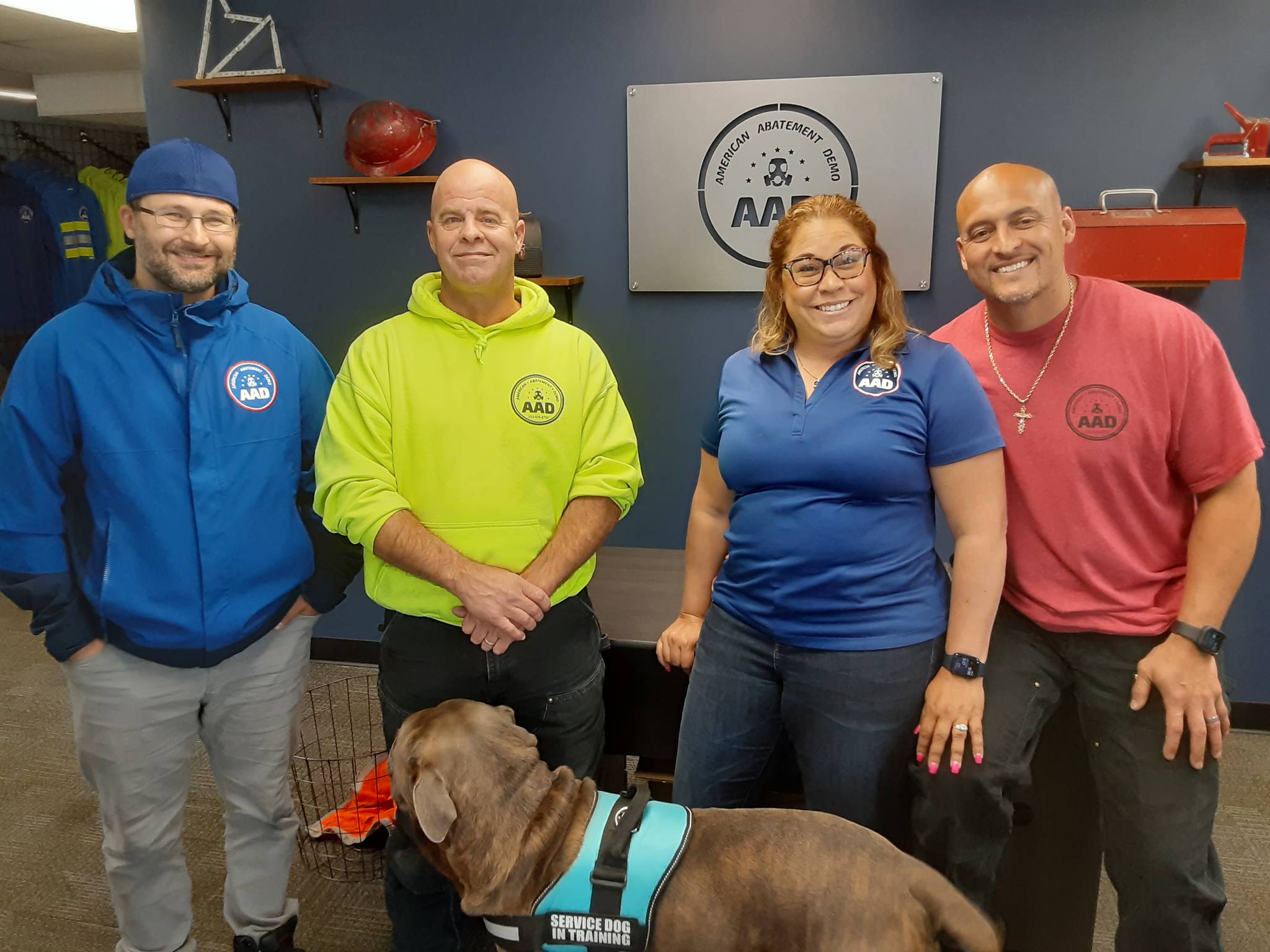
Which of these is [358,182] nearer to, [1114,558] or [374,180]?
[374,180]

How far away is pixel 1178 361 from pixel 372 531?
1.44 metres

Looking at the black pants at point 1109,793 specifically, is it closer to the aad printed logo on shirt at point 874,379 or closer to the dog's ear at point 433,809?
the aad printed logo on shirt at point 874,379

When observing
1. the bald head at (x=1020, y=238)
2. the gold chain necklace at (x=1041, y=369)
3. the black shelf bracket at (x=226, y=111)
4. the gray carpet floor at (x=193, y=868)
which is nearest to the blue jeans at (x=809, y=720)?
the gold chain necklace at (x=1041, y=369)

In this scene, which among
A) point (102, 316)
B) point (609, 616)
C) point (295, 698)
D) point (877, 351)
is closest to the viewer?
point (877, 351)

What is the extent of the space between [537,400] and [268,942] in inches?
54.5

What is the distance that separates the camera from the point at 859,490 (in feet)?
4.89

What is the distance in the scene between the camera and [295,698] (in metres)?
1.95

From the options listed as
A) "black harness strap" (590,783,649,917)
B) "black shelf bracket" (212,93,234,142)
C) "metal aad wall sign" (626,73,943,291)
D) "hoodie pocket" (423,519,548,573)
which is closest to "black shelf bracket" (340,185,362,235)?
"black shelf bracket" (212,93,234,142)

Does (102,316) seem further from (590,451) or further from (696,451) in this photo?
(696,451)

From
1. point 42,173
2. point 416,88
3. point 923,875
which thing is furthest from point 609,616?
point 42,173

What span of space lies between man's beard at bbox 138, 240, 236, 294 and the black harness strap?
1.27m

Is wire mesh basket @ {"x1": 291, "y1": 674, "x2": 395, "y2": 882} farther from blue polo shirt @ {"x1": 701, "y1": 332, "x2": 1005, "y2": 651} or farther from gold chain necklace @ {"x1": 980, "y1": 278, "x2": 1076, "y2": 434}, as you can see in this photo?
gold chain necklace @ {"x1": 980, "y1": 278, "x2": 1076, "y2": 434}

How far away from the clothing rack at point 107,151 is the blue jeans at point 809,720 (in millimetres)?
7006

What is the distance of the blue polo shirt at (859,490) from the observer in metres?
1.48
